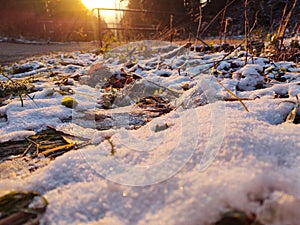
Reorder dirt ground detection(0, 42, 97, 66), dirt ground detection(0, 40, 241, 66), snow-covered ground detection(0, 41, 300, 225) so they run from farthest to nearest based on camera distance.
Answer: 1. dirt ground detection(0, 42, 97, 66)
2. dirt ground detection(0, 40, 241, 66)
3. snow-covered ground detection(0, 41, 300, 225)

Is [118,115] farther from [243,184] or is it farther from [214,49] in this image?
[214,49]

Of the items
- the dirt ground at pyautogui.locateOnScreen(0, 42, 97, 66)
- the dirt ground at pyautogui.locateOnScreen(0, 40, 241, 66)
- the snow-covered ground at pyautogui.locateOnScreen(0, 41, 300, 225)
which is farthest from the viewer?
the dirt ground at pyautogui.locateOnScreen(0, 42, 97, 66)

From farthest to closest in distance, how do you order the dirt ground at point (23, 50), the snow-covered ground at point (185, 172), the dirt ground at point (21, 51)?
the dirt ground at point (21, 51)
the dirt ground at point (23, 50)
the snow-covered ground at point (185, 172)

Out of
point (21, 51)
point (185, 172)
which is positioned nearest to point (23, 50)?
point (21, 51)

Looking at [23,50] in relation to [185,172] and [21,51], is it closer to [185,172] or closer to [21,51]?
[21,51]

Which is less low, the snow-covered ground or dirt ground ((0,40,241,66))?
the snow-covered ground

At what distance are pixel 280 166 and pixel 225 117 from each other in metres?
0.30

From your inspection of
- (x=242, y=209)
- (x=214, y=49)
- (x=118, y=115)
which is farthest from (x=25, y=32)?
(x=242, y=209)

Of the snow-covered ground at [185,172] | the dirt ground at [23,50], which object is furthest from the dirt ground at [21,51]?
the snow-covered ground at [185,172]

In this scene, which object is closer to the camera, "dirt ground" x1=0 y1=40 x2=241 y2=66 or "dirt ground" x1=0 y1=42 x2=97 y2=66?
"dirt ground" x1=0 y1=40 x2=241 y2=66

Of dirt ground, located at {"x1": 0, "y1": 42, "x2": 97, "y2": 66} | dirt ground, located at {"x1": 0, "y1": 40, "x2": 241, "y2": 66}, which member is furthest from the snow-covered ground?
dirt ground, located at {"x1": 0, "y1": 42, "x2": 97, "y2": 66}

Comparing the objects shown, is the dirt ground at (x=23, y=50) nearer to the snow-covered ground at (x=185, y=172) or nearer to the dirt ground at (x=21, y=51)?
the dirt ground at (x=21, y=51)

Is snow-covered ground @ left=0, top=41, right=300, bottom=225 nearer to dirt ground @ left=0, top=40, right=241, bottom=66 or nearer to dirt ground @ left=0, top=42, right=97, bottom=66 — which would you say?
dirt ground @ left=0, top=40, right=241, bottom=66

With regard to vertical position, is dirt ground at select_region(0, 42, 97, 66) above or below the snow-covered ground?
below
